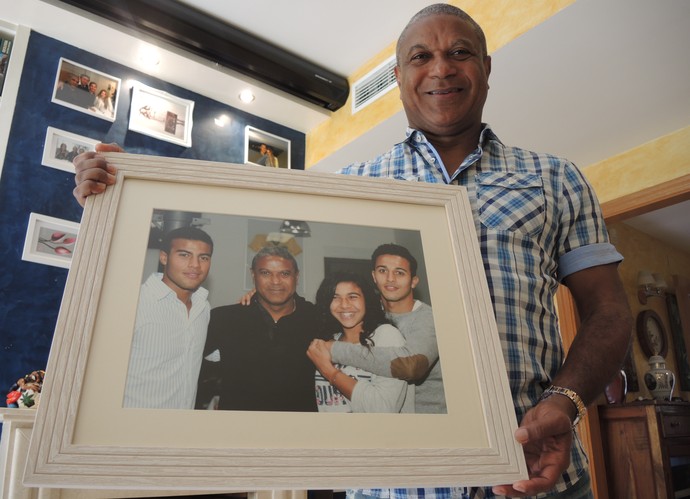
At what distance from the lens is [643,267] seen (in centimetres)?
519

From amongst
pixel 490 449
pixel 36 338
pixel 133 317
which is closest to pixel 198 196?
pixel 133 317

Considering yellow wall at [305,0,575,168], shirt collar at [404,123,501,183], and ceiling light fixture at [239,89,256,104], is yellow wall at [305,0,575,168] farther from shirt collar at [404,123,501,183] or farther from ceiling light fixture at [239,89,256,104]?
shirt collar at [404,123,501,183]

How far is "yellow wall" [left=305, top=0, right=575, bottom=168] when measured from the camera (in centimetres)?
257

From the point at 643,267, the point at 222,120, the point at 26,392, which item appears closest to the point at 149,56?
the point at 222,120

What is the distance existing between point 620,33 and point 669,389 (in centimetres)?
301

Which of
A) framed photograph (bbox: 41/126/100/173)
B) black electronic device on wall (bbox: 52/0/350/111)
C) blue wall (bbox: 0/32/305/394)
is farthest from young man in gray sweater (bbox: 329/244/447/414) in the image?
black electronic device on wall (bbox: 52/0/350/111)

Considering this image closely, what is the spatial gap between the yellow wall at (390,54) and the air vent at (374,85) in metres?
0.04

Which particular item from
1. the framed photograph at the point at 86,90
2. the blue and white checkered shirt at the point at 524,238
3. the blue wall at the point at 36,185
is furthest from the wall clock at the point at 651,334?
the framed photograph at the point at 86,90

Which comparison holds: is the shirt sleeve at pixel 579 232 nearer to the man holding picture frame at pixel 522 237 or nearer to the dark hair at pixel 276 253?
the man holding picture frame at pixel 522 237

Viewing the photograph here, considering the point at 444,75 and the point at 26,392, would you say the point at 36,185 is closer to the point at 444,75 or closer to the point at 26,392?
the point at 26,392

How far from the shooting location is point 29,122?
2.96 metres

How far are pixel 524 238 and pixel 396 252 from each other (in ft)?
0.85

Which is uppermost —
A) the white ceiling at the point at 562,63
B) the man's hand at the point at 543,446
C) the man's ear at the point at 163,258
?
the white ceiling at the point at 562,63

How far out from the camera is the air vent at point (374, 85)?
341 cm
